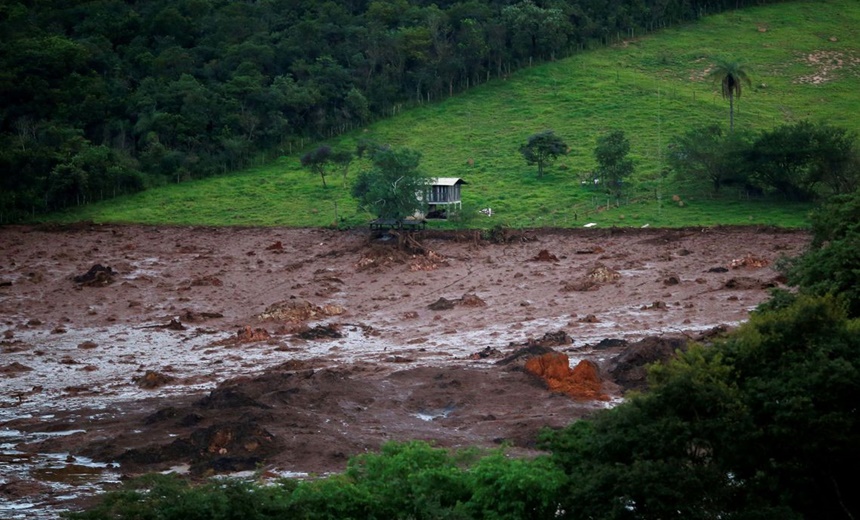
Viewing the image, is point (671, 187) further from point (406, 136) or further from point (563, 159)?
point (406, 136)

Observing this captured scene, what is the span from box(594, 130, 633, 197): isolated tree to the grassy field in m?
1.00

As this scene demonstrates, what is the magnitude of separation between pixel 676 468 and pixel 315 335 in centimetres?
2307

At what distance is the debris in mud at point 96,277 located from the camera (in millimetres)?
48869

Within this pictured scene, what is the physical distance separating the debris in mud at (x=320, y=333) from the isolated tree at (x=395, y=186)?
1572 cm

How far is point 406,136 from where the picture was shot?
7488 cm

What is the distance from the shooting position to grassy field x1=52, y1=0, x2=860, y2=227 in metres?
60.2

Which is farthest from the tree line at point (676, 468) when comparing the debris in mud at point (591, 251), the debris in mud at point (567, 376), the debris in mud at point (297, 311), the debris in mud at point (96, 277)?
the debris in mud at point (591, 251)

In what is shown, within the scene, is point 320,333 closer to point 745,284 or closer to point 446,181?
point 745,284

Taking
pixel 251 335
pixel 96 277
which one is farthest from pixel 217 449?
pixel 96 277

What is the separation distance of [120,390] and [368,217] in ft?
97.2

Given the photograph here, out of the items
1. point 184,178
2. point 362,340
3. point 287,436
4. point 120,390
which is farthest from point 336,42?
point 287,436

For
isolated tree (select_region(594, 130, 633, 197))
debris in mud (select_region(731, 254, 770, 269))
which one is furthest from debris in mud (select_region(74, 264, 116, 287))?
debris in mud (select_region(731, 254, 770, 269))

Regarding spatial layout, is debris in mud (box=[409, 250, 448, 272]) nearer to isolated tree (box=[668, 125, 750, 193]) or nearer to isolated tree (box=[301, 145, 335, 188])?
isolated tree (box=[301, 145, 335, 188])

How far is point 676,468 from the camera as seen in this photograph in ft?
54.2
